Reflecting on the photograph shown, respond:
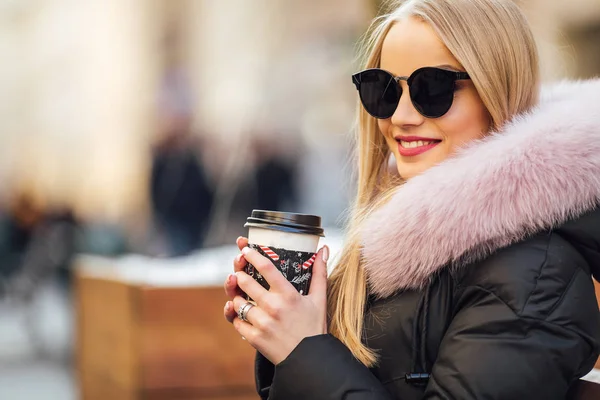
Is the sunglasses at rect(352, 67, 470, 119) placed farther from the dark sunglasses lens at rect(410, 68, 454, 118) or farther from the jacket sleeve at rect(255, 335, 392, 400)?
the jacket sleeve at rect(255, 335, 392, 400)

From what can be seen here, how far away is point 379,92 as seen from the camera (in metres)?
1.44

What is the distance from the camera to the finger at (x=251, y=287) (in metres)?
1.28

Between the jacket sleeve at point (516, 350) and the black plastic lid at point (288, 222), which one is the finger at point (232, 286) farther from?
the jacket sleeve at point (516, 350)

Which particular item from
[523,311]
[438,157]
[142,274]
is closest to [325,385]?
[523,311]

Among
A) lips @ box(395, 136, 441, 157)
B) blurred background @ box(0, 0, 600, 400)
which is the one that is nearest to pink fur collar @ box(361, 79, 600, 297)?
lips @ box(395, 136, 441, 157)

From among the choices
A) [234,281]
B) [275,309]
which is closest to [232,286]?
[234,281]

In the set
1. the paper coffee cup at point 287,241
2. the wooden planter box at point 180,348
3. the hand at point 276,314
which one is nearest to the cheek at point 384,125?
the paper coffee cup at point 287,241

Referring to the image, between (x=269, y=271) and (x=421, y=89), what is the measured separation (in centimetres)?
47

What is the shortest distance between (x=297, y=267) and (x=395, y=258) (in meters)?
0.19

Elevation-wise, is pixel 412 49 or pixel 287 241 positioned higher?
pixel 412 49

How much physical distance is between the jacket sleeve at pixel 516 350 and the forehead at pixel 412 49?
0.48m

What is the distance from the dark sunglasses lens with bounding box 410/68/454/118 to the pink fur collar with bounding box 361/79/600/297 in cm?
11

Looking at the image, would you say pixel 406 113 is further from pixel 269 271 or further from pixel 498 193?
pixel 269 271

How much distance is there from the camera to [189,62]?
27.2ft
